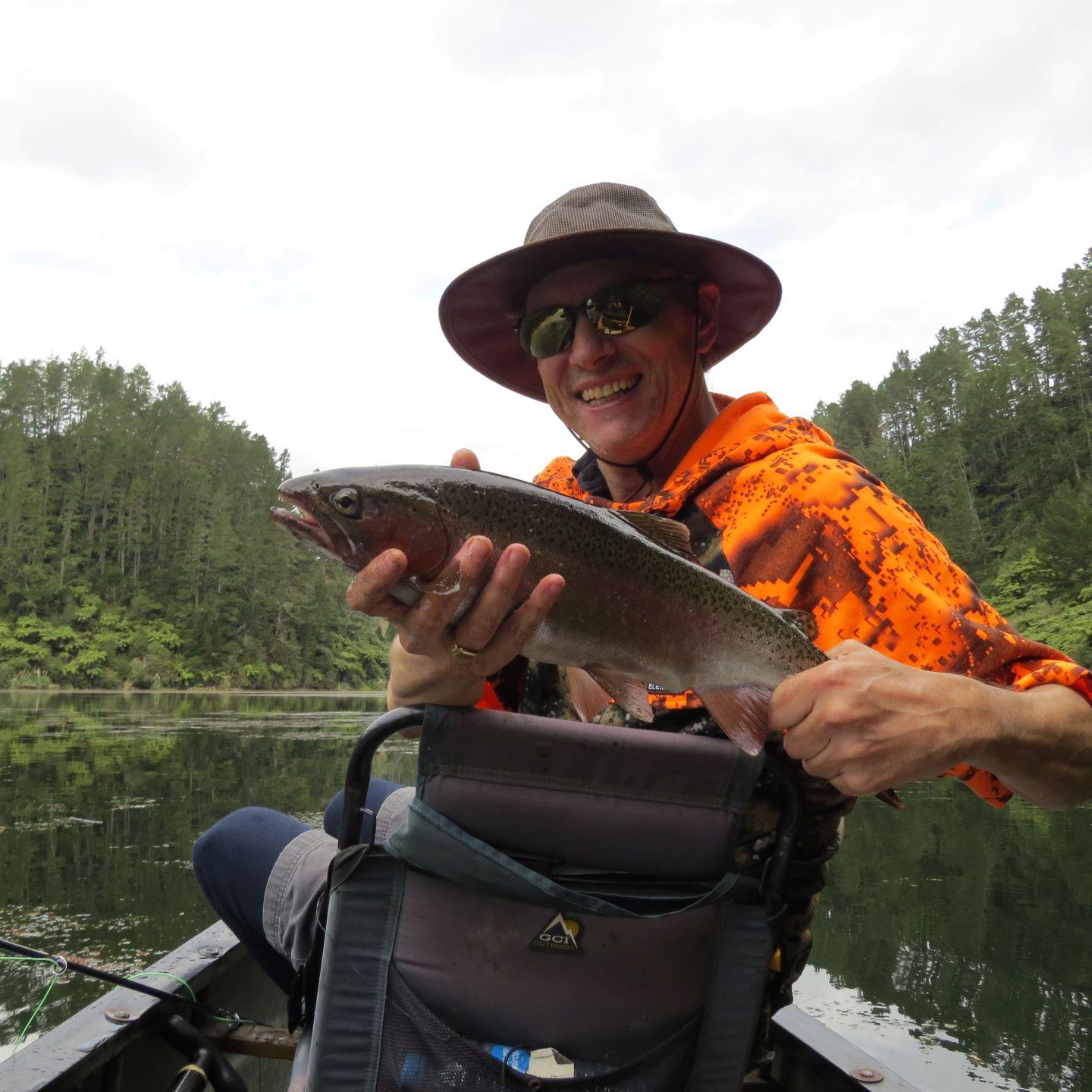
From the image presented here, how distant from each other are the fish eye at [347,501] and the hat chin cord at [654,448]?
1.32 meters

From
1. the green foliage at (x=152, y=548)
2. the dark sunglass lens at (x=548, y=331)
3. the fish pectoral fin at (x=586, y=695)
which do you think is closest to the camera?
the fish pectoral fin at (x=586, y=695)

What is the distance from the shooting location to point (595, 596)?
2.28 m

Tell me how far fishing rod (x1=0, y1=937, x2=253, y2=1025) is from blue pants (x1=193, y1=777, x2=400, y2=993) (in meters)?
0.30

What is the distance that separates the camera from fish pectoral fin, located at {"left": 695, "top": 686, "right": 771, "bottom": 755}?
6.99 ft

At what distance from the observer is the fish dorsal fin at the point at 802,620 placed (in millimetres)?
2236

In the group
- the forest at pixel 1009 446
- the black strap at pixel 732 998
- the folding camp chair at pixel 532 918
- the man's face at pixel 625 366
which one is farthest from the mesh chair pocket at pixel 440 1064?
the forest at pixel 1009 446

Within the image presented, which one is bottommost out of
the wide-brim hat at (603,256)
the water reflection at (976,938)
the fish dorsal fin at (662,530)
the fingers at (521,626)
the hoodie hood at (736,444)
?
the water reflection at (976,938)

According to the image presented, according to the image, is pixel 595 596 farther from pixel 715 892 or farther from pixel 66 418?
pixel 66 418

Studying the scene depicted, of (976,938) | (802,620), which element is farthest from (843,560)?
(976,938)

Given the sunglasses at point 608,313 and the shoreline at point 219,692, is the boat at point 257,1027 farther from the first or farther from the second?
the shoreline at point 219,692

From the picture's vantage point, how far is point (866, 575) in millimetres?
2293

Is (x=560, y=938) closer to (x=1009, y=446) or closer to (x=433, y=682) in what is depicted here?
(x=433, y=682)

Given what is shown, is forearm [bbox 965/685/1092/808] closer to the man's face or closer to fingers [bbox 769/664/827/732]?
fingers [bbox 769/664/827/732]

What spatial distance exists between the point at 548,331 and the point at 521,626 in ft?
4.73
